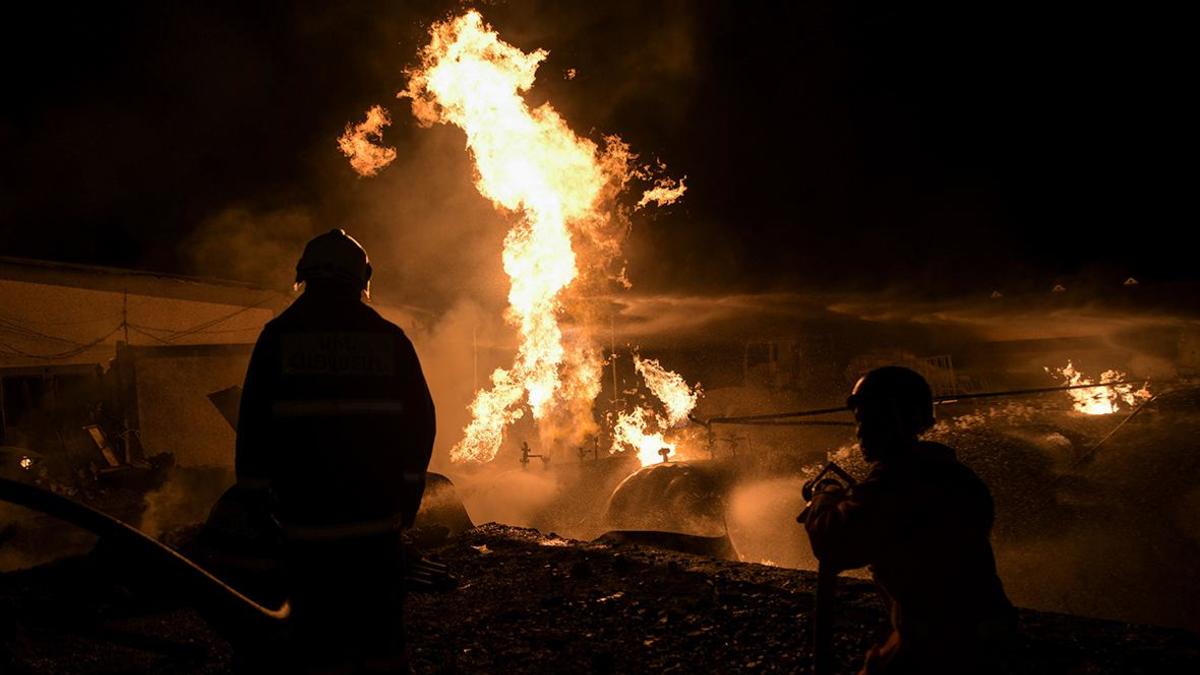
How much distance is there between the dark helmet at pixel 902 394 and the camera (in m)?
2.42

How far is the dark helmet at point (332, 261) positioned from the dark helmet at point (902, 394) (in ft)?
7.81

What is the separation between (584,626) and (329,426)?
112 inches

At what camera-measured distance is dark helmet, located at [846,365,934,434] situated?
95.4 inches

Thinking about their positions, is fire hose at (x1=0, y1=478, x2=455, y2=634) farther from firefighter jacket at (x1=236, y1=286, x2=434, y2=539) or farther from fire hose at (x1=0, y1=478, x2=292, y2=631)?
firefighter jacket at (x1=236, y1=286, x2=434, y2=539)

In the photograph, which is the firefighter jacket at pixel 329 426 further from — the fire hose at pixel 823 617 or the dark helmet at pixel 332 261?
the fire hose at pixel 823 617

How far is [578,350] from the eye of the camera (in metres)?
25.0

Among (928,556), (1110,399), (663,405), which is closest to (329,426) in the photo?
(928,556)

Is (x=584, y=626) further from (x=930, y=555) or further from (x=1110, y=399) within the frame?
(x=1110, y=399)

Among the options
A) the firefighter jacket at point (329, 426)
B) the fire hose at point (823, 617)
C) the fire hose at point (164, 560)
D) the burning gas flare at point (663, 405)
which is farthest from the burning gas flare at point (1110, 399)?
the fire hose at point (164, 560)

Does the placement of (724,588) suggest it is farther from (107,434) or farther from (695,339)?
(695,339)

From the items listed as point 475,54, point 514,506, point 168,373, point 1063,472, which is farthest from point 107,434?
point 1063,472

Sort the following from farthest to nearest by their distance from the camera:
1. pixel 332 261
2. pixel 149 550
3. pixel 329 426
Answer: pixel 332 261 < pixel 329 426 < pixel 149 550

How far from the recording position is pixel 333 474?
281 centimetres

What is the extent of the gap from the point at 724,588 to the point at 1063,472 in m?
7.43
